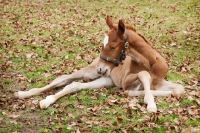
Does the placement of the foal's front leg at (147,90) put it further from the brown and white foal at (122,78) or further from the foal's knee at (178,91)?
the foal's knee at (178,91)

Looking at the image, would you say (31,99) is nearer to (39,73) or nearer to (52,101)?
(52,101)

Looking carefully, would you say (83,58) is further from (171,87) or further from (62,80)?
(171,87)

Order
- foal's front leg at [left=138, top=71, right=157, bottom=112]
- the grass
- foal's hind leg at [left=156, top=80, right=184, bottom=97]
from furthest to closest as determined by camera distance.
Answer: foal's hind leg at [left=156, top=80, right=184, bottom=97] < foal's front leg at [left=138, top=71, right=157, bottom=112] < the grass

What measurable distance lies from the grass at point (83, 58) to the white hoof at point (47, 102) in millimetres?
104

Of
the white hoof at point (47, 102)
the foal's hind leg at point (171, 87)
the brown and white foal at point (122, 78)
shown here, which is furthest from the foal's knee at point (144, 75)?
the white hoof at point (47, 102)

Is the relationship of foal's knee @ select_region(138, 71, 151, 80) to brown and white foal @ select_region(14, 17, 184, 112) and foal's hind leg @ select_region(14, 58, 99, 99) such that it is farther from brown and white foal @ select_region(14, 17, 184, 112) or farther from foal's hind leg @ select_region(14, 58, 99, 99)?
foal's hind leg @ select_region(14, 58, 99, 99)

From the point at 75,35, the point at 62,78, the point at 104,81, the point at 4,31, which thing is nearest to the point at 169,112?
the point at 104,81

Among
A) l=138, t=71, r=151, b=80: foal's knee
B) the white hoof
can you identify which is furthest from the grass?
l=138, t=71, r=151, b=80: foal's knee

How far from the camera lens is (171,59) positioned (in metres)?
9.79

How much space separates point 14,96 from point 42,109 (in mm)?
1039

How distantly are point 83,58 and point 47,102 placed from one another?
12.1 ft

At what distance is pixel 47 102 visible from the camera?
6.78 metres

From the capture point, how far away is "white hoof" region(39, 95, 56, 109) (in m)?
6.69

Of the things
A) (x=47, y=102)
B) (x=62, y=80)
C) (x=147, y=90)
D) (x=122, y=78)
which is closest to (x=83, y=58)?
(x=62, y=80)
